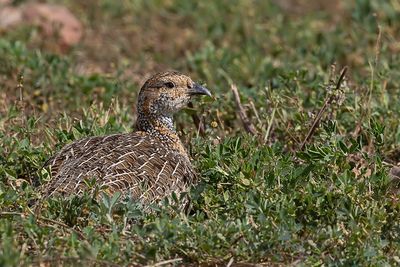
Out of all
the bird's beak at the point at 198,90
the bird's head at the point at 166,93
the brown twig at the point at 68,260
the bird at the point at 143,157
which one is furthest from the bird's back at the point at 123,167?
the brown twig at the point at 68,260

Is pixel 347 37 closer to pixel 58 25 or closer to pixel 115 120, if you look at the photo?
pixel 58 25

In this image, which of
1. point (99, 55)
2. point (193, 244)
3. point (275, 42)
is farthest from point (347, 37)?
point (193, 244)

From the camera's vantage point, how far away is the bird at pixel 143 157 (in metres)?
6.88

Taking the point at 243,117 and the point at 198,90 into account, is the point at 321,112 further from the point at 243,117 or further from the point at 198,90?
the point at 198,90

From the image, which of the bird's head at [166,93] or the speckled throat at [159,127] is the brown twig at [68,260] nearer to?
the speckled throat at [159,127]

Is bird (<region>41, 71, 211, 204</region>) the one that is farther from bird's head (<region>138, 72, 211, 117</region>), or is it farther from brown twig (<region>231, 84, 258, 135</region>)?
brown twig (<region>231, 84, 258, 135</region>)

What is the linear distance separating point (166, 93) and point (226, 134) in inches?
30.0

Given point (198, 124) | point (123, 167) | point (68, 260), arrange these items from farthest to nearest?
point (198, 124) → point (123, 167) → point (68, 260)

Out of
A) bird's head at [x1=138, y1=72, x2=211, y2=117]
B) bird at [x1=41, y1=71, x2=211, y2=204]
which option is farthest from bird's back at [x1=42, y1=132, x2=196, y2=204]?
bird's head at [x1=138, y1=72, x2=211, y2=117]

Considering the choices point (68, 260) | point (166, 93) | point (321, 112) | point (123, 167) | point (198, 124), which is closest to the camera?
point (68, 260)

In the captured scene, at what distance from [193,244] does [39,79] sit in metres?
4.08

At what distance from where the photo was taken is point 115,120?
8.59 metres

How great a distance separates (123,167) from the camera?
708 cm

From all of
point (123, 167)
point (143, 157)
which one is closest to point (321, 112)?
point (143, 157)
